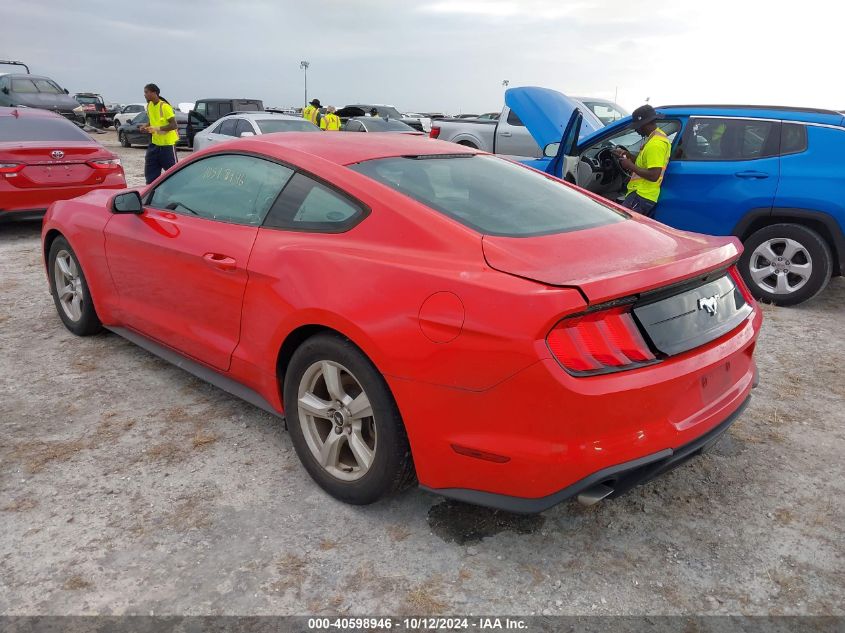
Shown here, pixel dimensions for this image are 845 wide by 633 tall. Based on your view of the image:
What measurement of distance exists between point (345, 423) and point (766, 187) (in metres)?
4.79

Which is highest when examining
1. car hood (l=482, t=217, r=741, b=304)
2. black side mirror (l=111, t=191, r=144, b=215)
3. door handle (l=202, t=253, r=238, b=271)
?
car hood (l=482, t=217, r=741, b=304)

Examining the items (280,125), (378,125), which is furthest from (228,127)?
(378,125)

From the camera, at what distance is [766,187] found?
574 cm

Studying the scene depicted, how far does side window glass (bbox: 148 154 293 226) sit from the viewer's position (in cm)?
310

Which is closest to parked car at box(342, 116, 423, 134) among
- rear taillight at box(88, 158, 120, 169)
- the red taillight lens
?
rear taillight at box(88, 158, 120, 169)

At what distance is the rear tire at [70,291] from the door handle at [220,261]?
1.65m

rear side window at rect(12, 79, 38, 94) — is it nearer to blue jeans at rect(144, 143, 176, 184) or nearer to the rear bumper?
blue jeans at rect(144, 143, 176, 184)

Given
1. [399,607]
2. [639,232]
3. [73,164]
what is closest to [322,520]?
[399,607]

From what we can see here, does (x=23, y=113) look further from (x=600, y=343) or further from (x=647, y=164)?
(x=600, y=343)

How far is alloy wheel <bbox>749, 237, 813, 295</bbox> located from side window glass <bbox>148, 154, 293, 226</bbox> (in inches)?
181

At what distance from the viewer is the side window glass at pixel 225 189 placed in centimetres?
310

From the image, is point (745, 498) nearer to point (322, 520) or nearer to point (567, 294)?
point (567, 294)

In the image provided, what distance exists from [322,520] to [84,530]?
919 mm

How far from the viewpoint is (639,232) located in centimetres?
280
